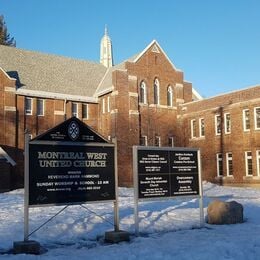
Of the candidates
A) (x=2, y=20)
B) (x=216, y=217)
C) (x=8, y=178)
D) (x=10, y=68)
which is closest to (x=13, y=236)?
(x=216, y=217)

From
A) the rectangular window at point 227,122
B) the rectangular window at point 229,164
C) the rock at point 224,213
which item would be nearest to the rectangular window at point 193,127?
the rectangular window at point 227,122

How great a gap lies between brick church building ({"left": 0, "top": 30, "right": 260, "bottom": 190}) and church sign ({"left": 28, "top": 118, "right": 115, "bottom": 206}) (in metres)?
21.9

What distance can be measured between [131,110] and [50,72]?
29.4ft

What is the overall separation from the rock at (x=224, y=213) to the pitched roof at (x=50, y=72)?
89.4 ft

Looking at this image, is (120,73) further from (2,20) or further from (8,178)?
(2,20)

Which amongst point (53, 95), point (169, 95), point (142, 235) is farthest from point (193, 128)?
point (142, 235)

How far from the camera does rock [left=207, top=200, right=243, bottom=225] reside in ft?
44.2

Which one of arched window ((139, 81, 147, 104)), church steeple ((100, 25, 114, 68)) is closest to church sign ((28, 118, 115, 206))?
arched window ((139, 81, 147, 104))

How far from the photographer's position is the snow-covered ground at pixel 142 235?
870 cm

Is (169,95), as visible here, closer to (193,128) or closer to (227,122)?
(193,128)

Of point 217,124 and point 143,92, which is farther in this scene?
point 143,92

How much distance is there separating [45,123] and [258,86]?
1805cm

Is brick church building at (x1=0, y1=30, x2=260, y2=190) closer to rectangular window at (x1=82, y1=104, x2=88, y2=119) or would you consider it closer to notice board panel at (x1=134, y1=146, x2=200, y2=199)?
rectangular window at (x1=82, y1=104, x2=88, y2=119)

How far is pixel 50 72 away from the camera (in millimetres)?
41969
